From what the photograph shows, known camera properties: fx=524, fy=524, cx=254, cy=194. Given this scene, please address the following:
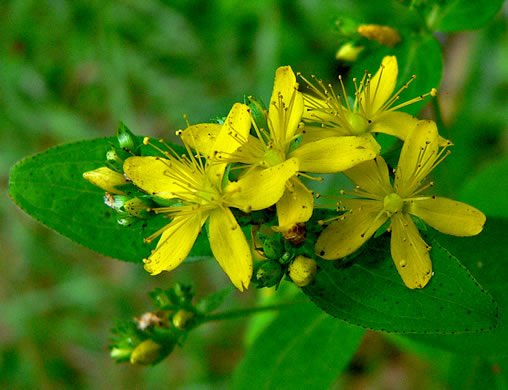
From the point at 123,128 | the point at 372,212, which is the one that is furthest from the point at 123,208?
the point at 372,212

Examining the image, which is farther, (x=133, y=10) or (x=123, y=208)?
(x=133, y=10)


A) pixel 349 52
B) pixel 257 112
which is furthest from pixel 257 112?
pixel 349 52

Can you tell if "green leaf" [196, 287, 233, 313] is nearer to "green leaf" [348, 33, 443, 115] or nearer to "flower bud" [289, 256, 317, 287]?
"flower bud" [289, 256, 317, 287]

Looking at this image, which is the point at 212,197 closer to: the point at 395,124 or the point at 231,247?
the point at 231,247

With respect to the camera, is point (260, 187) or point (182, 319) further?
point (182, 319)

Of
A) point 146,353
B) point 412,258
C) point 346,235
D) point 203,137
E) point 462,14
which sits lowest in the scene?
point 146,353

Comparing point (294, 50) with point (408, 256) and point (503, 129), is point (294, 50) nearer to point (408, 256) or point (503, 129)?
point (503, 129)

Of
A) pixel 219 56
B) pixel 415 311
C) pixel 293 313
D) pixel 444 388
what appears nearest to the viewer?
pixel 415 311
